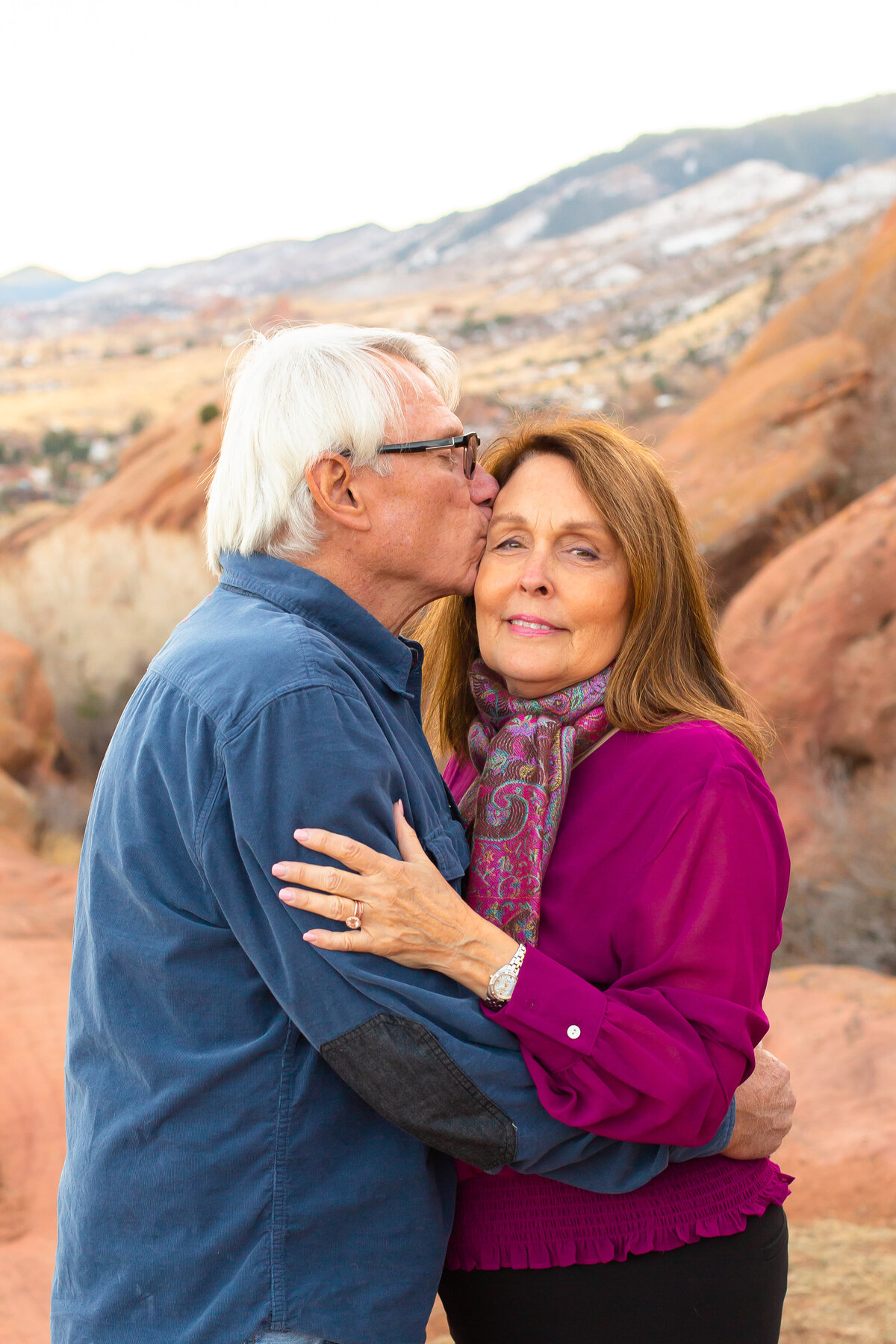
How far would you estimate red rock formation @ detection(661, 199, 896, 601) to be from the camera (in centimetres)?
1159

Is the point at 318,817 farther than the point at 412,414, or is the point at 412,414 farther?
the point at 412,414

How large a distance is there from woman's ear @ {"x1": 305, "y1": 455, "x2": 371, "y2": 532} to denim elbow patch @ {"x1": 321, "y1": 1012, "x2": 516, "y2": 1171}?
0.89 meters

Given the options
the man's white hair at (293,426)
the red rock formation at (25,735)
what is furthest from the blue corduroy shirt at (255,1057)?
the red rock formation at (25,735)

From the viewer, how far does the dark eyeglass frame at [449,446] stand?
2160 mm

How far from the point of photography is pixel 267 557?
81.7 inches

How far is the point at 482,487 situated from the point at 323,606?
637 mm

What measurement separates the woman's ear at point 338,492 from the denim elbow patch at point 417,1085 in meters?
0.89

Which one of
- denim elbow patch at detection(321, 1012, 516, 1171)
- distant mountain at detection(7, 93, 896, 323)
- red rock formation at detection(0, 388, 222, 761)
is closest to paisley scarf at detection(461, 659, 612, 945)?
denim elbow patch at detection(321, 1012, 516, 1171)

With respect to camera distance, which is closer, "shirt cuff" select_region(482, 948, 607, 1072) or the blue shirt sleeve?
the blue shirt sleeve

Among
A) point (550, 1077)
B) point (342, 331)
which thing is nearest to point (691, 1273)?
point (550, 1077)

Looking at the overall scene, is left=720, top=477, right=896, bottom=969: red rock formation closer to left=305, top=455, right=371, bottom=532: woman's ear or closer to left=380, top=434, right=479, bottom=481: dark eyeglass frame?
left=380, top=434, right=479, bottom=481: dark eyeglass frame

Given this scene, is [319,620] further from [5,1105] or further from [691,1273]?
[5,1105]

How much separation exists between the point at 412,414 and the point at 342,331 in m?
0.21

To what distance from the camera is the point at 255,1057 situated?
1.82m
